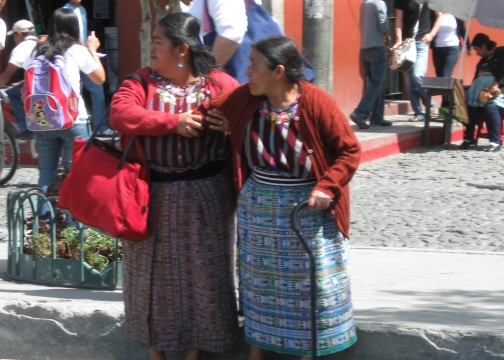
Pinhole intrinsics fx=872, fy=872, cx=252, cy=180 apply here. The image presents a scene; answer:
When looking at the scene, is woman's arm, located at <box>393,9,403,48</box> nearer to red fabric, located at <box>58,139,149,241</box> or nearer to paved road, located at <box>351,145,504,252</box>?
paved road, located at <box>351,145,504,252</box>

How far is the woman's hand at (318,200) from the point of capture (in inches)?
141

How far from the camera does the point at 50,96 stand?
6.59m

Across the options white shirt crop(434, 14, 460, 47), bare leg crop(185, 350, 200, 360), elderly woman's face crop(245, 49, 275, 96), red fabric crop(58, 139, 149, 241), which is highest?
white shirt crop(434, 14, 460, 47)

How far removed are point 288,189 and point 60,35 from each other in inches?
140

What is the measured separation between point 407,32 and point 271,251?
8.44 metres

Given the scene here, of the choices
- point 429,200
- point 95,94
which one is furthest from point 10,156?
point 429,200

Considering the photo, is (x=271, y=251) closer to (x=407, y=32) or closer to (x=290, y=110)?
(x=290, y=110)

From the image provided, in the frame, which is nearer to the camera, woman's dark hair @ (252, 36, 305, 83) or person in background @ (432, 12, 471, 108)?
woman's dark hair @ (252, 36, 305, 83)

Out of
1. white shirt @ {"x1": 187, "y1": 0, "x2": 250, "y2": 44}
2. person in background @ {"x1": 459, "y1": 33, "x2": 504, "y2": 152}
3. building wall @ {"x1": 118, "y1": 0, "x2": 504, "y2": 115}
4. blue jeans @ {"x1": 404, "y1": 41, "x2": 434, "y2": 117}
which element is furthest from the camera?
blue jeans @ {"x1": 404, "y1": 41, "x2": 434, "y2": 117}

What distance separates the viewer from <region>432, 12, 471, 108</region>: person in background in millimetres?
11930

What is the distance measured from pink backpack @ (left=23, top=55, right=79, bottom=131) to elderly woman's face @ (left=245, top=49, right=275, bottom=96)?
3.15 m

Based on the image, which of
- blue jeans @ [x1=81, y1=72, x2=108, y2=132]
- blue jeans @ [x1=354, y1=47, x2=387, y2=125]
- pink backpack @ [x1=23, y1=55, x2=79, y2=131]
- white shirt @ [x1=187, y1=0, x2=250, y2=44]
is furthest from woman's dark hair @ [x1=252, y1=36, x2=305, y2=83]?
blue jeans @ [x1=354, y1=47, x2=387, y2=125]

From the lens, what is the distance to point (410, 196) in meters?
8.00

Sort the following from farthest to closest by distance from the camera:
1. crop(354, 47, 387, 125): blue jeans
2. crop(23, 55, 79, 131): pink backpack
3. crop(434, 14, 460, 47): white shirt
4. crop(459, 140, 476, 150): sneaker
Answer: crop(434, 14, 460, 47): white shirt, crop(354, 47, 387, 125): blue jeans, crop(459, 140, 476, 150): sneaker, crop(23, 55, 79, 131): pink backpack
